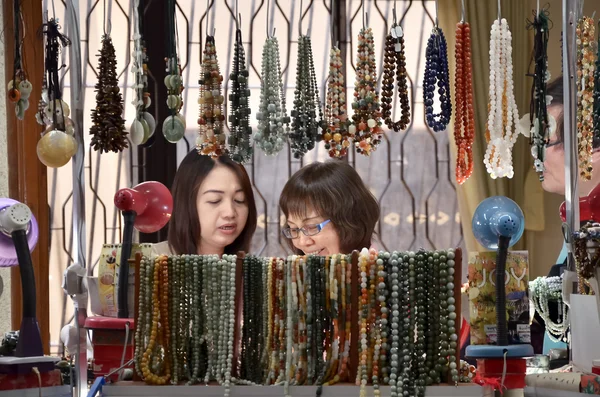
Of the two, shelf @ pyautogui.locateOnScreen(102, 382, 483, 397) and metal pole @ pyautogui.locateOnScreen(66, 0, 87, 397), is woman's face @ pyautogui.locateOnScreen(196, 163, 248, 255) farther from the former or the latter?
shelf @ pyautogui.locateOnScreen(102, 382, 483, 397)

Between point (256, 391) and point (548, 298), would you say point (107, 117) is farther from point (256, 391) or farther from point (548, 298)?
point (548, 298)

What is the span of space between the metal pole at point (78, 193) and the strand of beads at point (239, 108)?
0.47 m

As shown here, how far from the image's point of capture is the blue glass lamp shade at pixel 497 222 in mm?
1909

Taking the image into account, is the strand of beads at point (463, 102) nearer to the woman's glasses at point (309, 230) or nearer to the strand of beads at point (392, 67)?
the strand of beads at point (392, 67)

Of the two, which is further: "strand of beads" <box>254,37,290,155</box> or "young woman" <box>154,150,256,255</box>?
"young woman" <box>154,150,256,255</box>

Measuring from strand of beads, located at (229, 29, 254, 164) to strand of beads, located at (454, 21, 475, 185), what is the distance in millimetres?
629

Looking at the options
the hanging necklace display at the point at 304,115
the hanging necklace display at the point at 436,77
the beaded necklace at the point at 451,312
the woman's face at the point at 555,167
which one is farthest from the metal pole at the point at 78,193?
the woman's face at the point at 555,167

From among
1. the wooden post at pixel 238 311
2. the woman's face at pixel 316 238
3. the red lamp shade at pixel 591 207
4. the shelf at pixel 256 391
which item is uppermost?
the red lamp shade at pixel 591 207

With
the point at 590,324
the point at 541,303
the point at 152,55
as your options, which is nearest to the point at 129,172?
the point at 152,55

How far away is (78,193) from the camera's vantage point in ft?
6.57

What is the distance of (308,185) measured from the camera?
10.2 ft

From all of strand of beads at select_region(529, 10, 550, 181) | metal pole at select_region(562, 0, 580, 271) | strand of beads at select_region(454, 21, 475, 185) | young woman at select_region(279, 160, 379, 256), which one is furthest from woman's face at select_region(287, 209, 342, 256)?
metal pole at select_region(562, 0, 580, 271)

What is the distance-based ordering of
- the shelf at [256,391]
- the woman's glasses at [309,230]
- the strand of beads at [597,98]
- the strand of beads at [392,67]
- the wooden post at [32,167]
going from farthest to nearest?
1. the wooden post at [32,167]
2. the woman's glasses at [309,230]
3. the strand of beads at [392,67]
4. the strand of beads at [597,98]
5. the shelf at [256,391]

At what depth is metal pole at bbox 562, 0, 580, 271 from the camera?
6.97 ft
